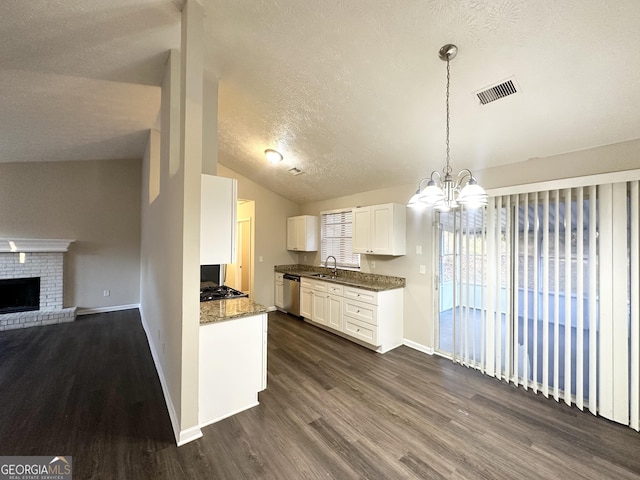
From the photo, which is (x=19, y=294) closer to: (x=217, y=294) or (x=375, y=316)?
(x=217, y=294)

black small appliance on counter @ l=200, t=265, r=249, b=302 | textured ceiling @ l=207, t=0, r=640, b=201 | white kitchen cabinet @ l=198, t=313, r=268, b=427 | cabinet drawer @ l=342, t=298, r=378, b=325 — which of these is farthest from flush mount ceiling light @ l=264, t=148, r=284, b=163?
white kitchen cabinet @ l=198, t=313, r=268, b=427

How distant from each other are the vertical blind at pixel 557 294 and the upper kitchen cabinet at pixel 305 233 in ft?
9.30

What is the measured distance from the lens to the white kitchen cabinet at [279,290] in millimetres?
5648

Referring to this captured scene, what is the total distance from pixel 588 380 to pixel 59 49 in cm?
559

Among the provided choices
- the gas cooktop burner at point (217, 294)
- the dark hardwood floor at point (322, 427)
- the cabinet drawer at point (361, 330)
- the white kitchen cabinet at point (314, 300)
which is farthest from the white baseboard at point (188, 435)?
the white kitchen cabinet at point (314, 300)

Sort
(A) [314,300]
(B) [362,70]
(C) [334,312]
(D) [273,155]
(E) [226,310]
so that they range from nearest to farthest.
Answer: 1. (B) [362,70]
2. (E) [226,310]
3. (D) [273,155]
4. (C) [334,312]
5. (A) [314,300]

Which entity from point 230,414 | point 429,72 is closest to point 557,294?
point 429,72

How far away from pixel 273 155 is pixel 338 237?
76.9 inches

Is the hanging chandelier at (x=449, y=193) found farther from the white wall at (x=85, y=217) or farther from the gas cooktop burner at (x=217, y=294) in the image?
the white wall at (x=85, y=217)

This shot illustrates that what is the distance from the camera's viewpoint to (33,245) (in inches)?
189

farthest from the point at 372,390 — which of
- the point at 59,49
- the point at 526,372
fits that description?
the point at 59,49

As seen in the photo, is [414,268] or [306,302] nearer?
[414,268]

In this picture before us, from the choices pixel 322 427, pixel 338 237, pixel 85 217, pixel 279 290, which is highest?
pixel 85 217

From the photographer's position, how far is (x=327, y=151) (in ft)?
12.2
